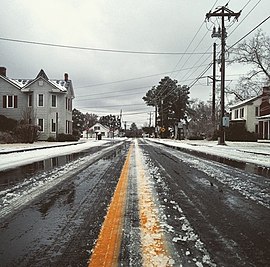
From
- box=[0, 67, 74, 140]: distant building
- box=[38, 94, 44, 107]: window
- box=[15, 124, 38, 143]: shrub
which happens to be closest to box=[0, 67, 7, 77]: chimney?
box=[0, 67, 74, 140]: distant building

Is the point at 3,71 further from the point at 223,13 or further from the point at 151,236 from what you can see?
the point at 151,236

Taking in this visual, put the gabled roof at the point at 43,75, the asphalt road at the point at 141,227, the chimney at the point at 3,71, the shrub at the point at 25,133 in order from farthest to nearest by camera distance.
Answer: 1. the chimney at the point at 3,71
2. the gabled roof at the point at 43,75
3. the shrub at the point at 25,133
4. the asphalt road at the point at 141,227

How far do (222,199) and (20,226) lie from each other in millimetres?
3417

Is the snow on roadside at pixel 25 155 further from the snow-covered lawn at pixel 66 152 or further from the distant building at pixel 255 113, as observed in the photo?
the distant building at pixel 255 113

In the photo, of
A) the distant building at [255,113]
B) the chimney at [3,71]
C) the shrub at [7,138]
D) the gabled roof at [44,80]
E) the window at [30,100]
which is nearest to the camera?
the shrub at [7,138]

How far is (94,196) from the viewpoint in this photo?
5.64 metres

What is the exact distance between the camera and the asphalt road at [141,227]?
9.52 feet

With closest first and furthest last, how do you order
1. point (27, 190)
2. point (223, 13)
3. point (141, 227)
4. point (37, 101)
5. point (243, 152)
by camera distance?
point (141, 227)
point (27, 190)
point (243, 152)
point (223, 13)
point (37, 101)

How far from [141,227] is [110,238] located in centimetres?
53

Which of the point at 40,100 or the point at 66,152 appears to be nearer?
the point at 66,152

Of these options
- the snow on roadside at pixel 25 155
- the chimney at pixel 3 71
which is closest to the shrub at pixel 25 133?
the snow on roadside at pixel 25 155

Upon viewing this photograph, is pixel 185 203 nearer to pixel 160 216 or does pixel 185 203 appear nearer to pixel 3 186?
pixel 160 216

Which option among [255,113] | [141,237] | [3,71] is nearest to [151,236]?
[141,237]

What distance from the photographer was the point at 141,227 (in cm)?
377
